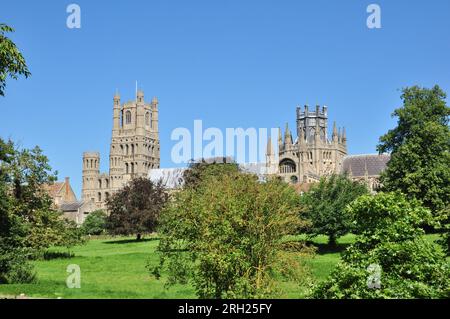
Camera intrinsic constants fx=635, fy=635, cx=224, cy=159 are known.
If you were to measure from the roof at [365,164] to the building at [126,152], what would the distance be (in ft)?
198

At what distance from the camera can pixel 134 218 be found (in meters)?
65.1

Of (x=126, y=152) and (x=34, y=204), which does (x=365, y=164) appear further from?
(x=34, y=204)

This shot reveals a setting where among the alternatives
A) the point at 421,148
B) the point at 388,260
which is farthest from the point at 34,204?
the point at 388,260

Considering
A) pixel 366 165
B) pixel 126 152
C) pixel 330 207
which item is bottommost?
pixel 330 207

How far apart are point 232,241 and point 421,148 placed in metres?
32.8

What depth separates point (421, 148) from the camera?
49031mm

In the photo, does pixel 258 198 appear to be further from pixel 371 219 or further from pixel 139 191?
pixel 139 191

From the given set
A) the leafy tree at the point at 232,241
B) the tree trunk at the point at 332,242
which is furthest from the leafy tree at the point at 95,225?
the leafy tree at the point at 232,241

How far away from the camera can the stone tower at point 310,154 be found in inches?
5281

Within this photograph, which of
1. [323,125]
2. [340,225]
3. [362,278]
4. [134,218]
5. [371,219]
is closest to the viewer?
[362,278]

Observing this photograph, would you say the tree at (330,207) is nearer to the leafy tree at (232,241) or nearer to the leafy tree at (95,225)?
the leafy tree at (232,241)
